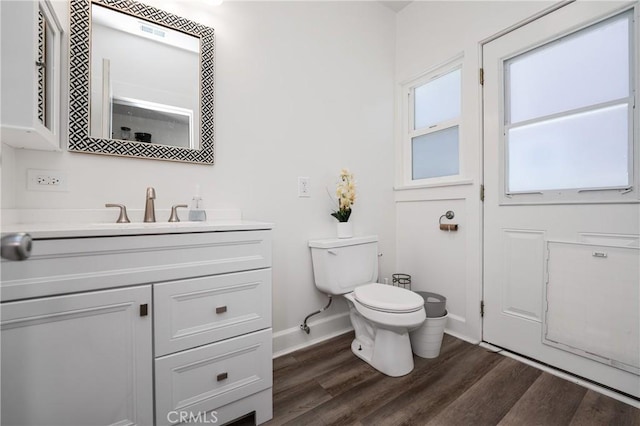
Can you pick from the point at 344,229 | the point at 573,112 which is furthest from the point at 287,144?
the point at 573,112

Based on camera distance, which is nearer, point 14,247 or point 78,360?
point 14,247

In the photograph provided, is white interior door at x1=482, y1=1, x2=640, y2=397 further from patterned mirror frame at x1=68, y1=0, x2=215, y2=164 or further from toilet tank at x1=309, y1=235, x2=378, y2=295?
patterned mirror frame at x1=68, y1=0, x2=215, y2=164

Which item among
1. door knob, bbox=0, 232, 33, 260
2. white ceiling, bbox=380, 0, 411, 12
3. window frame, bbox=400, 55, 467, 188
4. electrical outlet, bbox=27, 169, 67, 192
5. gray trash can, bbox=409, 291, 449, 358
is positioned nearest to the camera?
door knob, bbox=0, 232, 33, 260

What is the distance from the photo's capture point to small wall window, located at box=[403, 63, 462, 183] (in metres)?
2.06

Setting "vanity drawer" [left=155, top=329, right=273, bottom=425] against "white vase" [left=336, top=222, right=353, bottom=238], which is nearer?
"vanity drawer" [left=155, top=329, right=273, bottom=425]

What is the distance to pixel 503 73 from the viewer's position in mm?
1766

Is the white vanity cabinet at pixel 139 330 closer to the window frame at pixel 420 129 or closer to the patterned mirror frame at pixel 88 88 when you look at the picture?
the patterned mirror frame at pixel 88 88

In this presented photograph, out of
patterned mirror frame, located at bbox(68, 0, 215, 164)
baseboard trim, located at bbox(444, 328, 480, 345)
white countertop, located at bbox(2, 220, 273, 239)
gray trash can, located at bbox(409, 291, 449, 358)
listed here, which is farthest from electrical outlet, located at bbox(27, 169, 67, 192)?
baseboard trim, located at bbox(444, 328, 480, 345)

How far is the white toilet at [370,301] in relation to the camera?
1.47 metres

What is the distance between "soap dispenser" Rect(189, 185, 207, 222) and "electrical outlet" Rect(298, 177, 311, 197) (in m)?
0.65

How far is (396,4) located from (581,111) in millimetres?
1678

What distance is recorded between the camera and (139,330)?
0.94m

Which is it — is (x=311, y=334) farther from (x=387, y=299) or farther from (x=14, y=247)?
(x=14, y=247)

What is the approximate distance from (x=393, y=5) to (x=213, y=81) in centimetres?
179
